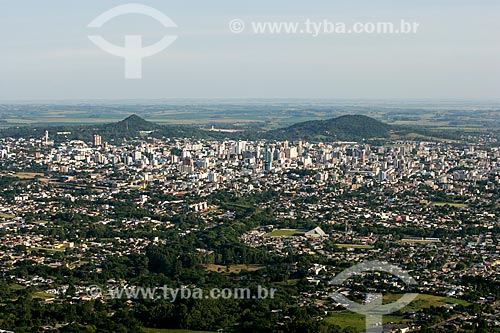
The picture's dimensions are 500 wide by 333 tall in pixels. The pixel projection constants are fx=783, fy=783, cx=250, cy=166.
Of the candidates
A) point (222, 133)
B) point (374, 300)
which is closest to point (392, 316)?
point (374, 300)

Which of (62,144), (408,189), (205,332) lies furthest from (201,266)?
(62,144)

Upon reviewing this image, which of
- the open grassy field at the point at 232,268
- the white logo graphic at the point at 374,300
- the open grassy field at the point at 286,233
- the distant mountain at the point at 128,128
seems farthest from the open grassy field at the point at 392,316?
the distant mountain at the point at 128,128

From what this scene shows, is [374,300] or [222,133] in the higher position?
[222,133]

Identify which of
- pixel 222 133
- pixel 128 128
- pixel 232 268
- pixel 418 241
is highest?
pixel 128 128

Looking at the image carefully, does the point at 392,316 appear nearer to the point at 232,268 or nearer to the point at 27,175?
the point at 232,268

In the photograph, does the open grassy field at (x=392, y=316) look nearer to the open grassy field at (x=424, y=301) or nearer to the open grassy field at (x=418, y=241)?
the open grassy field at (x=424, y=301)

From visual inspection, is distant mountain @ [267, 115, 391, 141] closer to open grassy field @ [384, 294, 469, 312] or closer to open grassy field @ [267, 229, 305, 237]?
open grassy field @ [267, 229, 305, 237]
